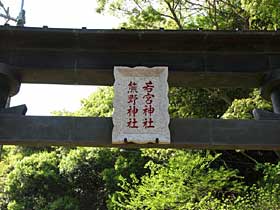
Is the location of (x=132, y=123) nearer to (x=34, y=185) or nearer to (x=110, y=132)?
(x=110, y=132)

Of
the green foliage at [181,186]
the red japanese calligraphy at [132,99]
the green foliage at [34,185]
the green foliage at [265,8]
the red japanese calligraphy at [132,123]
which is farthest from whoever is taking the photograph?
the green foliage at [34,185]

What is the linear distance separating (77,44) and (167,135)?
164cm

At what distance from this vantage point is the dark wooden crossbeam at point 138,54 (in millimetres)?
4520

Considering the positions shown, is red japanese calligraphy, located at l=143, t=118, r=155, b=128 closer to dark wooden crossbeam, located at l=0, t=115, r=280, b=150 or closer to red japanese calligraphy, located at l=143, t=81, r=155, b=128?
red japanese calligraphy, located at l=143, t=81, r=155, b=128

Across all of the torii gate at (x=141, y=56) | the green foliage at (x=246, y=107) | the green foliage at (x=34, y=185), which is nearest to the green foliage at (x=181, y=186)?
the green foliage at (x=246, y=107)

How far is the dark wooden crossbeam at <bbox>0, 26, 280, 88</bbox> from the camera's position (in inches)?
178

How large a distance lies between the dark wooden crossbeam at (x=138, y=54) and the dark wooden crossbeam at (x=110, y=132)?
2.24 feet

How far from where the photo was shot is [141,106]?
14.3 ft

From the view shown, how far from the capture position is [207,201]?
29.8 feet

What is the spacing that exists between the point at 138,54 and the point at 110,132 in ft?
3.70

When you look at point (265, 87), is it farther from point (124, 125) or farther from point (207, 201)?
point (207, 201)

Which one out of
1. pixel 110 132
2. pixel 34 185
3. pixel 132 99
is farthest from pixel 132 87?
pixel 34 185

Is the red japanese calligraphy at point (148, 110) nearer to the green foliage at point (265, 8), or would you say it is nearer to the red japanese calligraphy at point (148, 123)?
the red japanese calligraphy at point (148, 123)

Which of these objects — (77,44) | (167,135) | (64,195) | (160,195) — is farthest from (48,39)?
(64,195)
